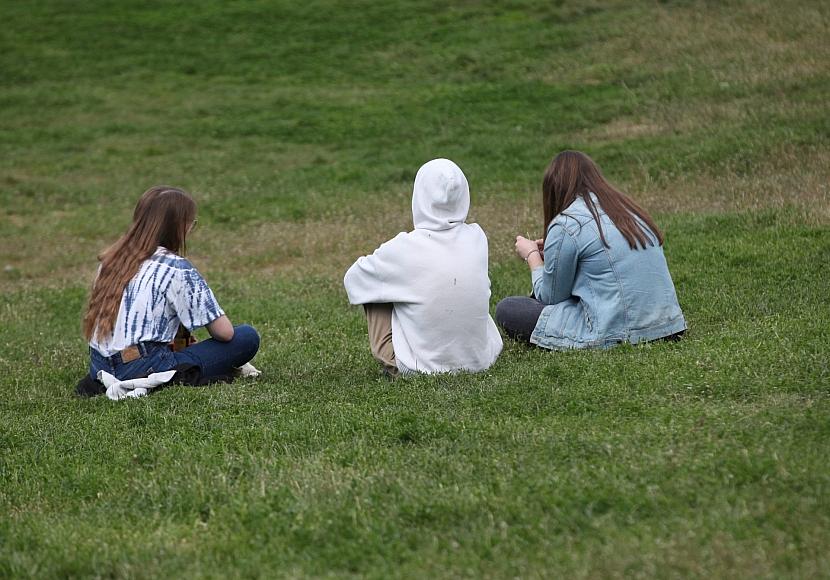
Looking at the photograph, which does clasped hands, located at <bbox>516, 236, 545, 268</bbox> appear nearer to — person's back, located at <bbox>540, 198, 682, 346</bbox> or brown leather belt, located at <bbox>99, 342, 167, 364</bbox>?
person's back, located at <bbox>540, 198, 682, 346</bbox>

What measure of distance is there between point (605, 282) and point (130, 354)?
3593 millimetres

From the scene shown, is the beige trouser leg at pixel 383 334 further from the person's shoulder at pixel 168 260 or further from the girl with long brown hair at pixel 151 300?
the person's shoulder at pixel 168 260

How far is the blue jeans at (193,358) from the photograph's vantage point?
7.81 m

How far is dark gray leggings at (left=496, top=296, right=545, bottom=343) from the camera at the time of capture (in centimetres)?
842

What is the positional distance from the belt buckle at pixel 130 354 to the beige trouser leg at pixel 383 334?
5.67ft

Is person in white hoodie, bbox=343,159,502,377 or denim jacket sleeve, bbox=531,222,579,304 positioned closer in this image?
person in white hoodie, bbox=343,159,502,377

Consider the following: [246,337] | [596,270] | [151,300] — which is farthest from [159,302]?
[596,270]

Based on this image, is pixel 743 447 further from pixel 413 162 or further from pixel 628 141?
pixel 413 162

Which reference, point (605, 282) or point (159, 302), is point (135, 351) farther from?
point (605, 282)

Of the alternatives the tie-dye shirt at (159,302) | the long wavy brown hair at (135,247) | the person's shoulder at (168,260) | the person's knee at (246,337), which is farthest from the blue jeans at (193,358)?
the person's shoulder at (168,260)

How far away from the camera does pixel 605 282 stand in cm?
781

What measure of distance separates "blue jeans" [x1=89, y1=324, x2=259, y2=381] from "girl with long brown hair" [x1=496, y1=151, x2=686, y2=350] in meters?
2.29

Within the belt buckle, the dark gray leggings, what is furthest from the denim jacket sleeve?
the belt buckle

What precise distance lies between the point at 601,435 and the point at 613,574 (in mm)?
1558
